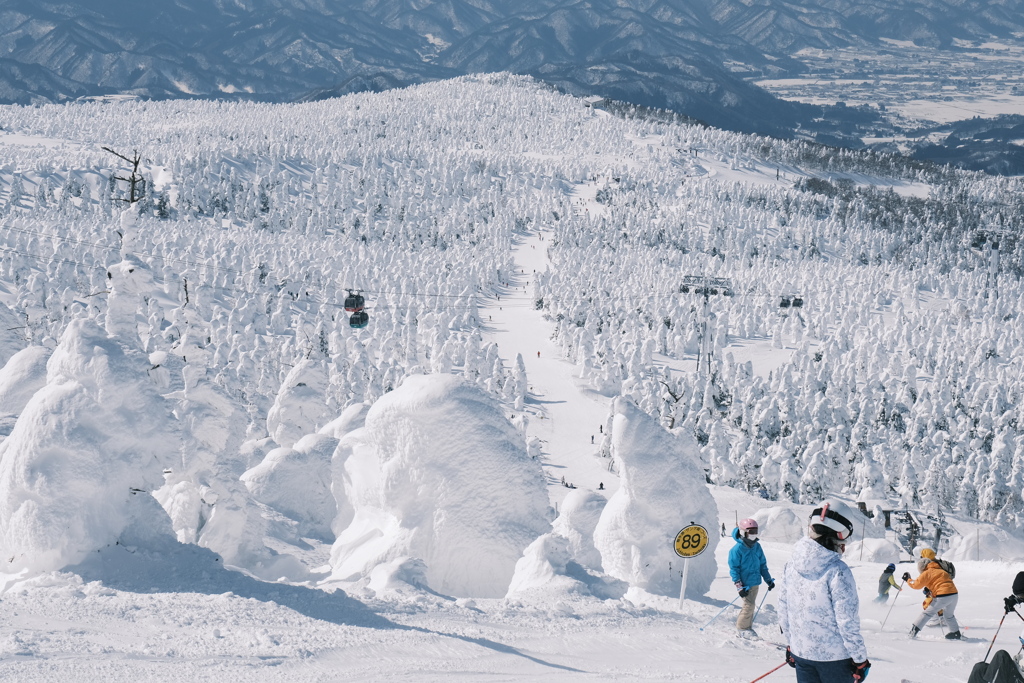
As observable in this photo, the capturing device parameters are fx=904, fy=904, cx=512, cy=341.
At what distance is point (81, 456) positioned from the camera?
1173 cm

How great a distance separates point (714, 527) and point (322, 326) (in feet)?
263

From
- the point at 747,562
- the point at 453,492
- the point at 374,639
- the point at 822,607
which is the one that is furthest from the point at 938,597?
the point at 453,492

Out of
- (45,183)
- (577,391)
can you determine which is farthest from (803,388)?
(45,183)

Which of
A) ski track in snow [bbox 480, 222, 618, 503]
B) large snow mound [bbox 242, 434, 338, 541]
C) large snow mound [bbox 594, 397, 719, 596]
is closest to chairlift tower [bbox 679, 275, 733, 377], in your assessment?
ski track in snow [bbox 480, 222, 618, 503]

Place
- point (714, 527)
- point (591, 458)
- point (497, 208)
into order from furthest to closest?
point (497, 208), point (591, 458), point (714, 527)

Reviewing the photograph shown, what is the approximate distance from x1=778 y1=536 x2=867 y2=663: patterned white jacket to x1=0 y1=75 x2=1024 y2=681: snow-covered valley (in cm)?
293

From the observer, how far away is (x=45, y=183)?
508 ft

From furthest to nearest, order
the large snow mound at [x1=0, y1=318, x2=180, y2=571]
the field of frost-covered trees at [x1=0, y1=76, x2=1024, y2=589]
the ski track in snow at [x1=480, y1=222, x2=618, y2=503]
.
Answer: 1. the ski track in snow at [x1=480, y1=222, x2=618, y2=503]
2. the field of frost-covered trees at [x1=0, y1=76, x2=1024, y2=589]
3. the large snow mound at [x1=0, y1=318, x2=180, y2=571]

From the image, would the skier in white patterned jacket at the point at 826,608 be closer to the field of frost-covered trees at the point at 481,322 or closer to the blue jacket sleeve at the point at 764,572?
the blue jacket sleeve at the point at 764,572

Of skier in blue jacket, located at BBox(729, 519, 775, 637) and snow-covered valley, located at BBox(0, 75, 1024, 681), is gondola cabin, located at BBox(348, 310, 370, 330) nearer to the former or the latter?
snow-covered valley, located at BBox(0, 75, 1024, 681)

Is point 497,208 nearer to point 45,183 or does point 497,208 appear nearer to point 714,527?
point 45,183

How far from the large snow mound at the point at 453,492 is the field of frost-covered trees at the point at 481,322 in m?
1.81

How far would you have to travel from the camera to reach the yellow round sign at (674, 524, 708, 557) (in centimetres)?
1145

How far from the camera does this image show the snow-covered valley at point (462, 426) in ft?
32.2
